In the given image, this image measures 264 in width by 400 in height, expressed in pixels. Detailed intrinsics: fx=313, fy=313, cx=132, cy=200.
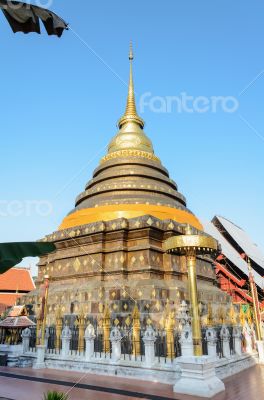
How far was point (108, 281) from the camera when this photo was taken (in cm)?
1589

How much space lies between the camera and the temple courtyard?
7988mm

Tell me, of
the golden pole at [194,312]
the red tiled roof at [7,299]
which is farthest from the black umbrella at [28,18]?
the red tiled roof at [7,299]

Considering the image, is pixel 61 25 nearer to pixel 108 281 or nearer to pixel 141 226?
pixel 141 226

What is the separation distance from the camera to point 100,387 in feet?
29.3

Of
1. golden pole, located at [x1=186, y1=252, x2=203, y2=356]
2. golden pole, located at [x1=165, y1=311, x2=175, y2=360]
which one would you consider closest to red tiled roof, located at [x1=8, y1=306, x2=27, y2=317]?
golden pole, located at [x1=165, y1=311, x2=175, y2=360]

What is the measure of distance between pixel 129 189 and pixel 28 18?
15186 mm

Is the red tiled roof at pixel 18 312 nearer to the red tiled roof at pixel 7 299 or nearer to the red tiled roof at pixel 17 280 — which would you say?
the red tiled roof at pixel 7 299

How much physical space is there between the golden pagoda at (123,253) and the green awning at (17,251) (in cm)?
906

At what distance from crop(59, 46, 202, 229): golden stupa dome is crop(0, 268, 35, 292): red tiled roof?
1484 cm

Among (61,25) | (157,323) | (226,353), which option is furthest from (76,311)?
(61,25)

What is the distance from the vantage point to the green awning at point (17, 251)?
5.28 metres

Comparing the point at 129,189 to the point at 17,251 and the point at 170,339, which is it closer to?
the point at 170,339

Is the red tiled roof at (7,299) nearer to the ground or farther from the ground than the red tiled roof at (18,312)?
farther from the ground

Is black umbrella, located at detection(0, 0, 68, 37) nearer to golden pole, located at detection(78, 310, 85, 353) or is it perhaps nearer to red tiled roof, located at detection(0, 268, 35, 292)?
golden pole, located at detection(78, 310, 85, 353)
